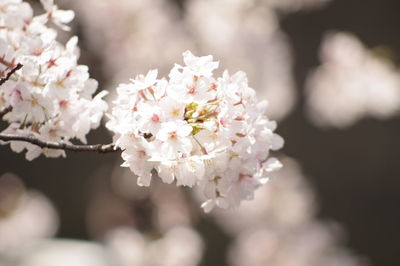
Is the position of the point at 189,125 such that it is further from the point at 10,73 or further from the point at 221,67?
the point at 221,67

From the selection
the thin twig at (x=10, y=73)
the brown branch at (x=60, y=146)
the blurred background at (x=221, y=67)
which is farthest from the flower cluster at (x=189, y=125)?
the blurred background at (x=221, y=67)

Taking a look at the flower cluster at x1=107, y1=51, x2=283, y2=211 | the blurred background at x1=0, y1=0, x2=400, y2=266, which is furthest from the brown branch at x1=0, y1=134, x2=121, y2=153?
the blurred background at x1=0, y1=0, x2=400, y2=266

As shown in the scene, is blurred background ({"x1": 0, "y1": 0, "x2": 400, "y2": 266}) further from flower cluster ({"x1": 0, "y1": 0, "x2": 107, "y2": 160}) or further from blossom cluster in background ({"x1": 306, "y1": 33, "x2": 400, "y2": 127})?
flower cluster ({"x1": 0, "y1": 0, "x2": 107, "y2": 160})

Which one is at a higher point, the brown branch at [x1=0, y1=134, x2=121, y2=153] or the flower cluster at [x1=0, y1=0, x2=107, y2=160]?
the flower cluster at [x1=0, y1=0, x2=107, y2=160]

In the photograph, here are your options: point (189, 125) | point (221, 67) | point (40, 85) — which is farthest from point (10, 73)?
point (221, 67)

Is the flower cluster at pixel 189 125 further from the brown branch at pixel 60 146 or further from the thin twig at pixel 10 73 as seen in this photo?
the thin twig at pixel 10 73

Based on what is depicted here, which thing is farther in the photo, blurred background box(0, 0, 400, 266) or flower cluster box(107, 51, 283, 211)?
blurred background box(0, 0, 400, 266)
